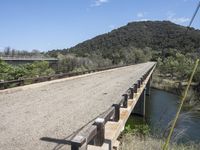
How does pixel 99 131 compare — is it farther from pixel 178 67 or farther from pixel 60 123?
pixel 178 67

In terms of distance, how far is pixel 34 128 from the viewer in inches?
305

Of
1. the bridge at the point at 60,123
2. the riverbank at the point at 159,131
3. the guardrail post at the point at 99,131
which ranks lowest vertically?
the riverbank at the point at 159,131

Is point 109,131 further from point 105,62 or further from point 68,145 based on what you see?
point 105,62

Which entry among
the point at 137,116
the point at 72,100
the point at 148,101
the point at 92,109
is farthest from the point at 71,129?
the point at 148,101

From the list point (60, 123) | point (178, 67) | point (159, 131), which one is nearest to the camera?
point (60, 123)

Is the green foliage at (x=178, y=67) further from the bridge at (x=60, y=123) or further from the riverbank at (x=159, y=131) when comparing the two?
the bridge at (x=60, y=123)

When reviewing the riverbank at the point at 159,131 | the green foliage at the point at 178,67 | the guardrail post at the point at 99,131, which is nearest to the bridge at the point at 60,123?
the guardrail post at the point at 99,131

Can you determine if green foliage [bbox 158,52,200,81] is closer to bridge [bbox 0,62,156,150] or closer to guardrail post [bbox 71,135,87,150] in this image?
bridge [bbox 0,62,156,150]

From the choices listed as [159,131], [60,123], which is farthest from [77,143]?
[159,131]

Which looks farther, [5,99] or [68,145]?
[5,99]

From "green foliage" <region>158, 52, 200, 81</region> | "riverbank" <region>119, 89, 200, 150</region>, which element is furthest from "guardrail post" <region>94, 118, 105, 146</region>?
"green foliage" <region>158, 52, 200, 81</region>

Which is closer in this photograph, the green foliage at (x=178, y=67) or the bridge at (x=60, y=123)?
the bridge at (x=60, y=123)

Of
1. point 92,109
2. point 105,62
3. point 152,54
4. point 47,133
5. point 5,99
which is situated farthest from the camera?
point 152,54

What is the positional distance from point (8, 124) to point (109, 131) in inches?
119
